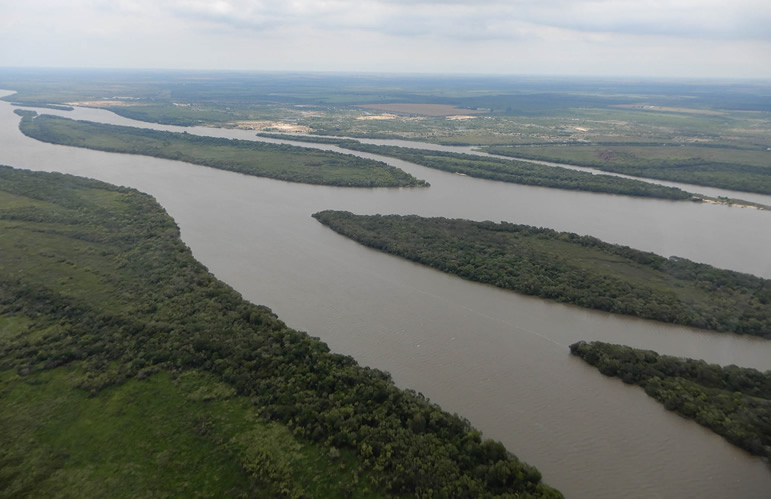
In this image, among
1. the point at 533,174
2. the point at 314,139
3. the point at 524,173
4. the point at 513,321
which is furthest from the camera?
the point at 314,139

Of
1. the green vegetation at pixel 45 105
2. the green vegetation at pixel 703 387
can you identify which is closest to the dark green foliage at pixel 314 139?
the green vegetation at pixel 45 105

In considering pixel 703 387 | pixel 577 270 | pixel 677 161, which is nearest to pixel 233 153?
pixel 577 270

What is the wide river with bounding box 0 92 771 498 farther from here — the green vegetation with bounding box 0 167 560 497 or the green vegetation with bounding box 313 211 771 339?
the green vegetation with bounding box 0 167 560 497

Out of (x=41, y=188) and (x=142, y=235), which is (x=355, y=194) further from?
(x=41, y=188)

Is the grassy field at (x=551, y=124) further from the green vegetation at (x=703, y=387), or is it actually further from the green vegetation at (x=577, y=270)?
the green vegetation at (x=703, y=387)

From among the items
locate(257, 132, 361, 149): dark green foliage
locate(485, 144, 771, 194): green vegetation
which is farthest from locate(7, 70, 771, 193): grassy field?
locate(257, 132, 361, 149): dark green foliage

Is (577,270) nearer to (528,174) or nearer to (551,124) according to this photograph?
(528,174)
